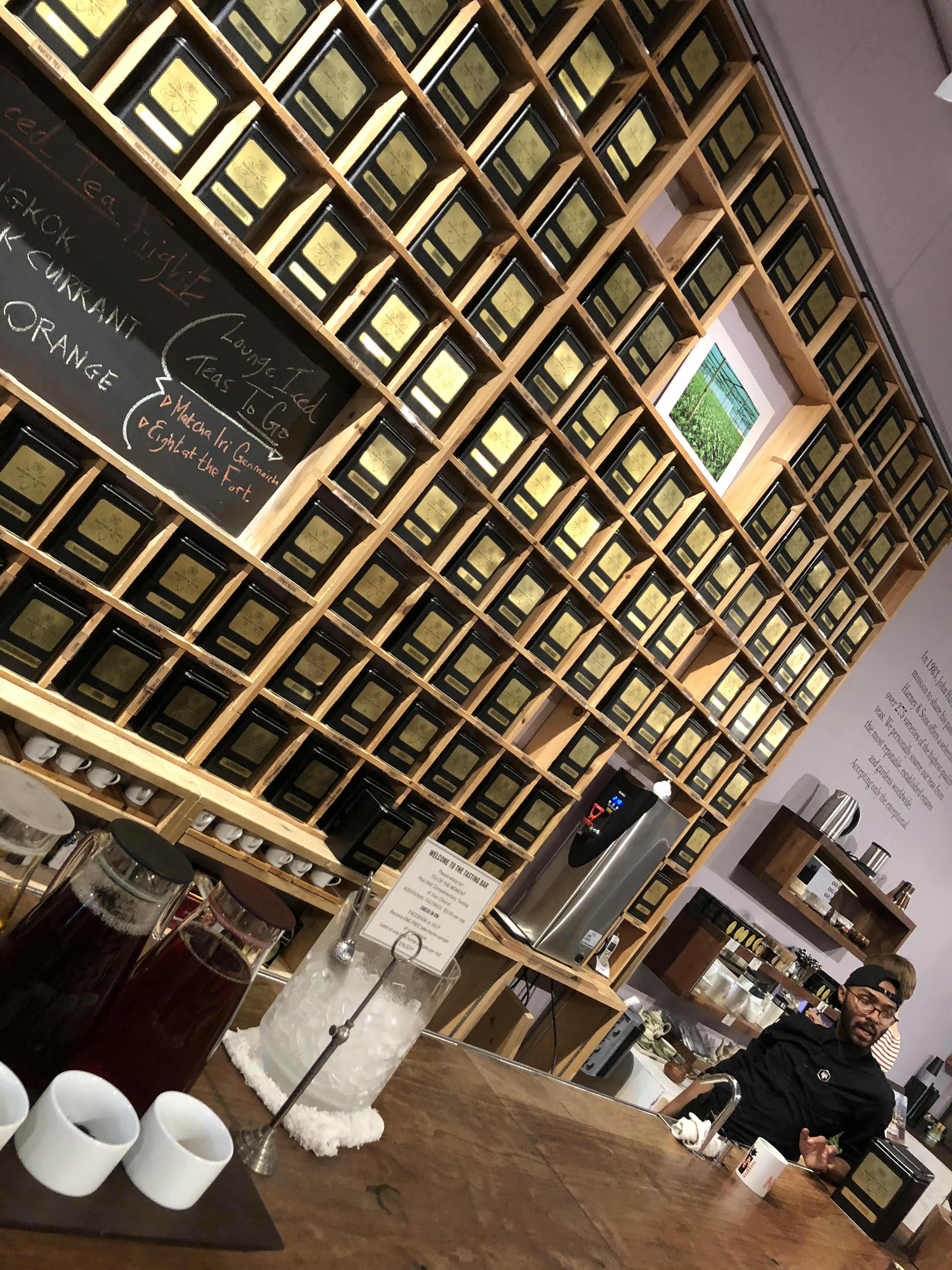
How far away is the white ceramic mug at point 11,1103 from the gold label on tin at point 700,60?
2.97 m

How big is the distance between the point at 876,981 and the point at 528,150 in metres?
2.67

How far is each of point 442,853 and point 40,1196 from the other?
1.96 feet

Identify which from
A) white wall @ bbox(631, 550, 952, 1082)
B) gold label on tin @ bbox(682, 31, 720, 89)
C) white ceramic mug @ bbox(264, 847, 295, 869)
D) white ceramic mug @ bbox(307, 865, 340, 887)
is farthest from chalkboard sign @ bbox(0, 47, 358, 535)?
white wall @ bbox(631, 550, 952, 1082)

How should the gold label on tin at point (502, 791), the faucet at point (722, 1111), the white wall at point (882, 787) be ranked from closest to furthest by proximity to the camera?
1. the faucet at point (722, 1111)
2. the gold label on tin at point (502, 791)
3. the white wall at point (882, 787)

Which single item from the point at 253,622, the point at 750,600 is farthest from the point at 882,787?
the point at 253,622

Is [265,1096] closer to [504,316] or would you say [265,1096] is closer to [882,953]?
[504,316]

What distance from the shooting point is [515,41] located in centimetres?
235

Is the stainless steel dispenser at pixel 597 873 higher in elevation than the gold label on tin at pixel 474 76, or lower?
lower

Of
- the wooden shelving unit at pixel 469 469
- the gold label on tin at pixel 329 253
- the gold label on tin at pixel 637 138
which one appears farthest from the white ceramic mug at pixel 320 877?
the gold label on tin at pixel 637 138

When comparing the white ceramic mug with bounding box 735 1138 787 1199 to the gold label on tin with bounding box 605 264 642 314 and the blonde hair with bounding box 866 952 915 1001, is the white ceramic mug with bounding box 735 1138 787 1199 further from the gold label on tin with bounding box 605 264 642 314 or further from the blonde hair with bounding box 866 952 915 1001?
the gold label on tin with bounding box 605 264 642 314

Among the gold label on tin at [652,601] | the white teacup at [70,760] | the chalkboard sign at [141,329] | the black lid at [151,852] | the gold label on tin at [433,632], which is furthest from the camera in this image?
the gold label on tin at [652,601]

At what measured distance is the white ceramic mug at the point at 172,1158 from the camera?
81cm

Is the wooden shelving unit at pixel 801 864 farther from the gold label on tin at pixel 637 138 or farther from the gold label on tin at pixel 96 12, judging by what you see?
the gold label on tin at pixel 96 12

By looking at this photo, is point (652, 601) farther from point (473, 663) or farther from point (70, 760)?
point (70, 760)
